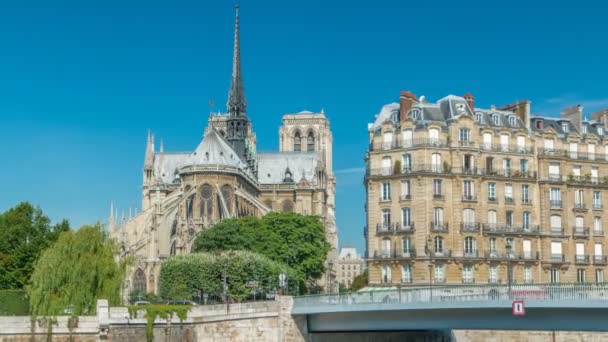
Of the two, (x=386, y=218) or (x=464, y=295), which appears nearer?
(x=464, y=295)

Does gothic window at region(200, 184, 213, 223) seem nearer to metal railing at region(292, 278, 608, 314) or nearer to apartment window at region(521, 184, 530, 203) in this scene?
apartment window at region(521, 184, 530, 203)

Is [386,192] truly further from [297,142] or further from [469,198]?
[297,142]

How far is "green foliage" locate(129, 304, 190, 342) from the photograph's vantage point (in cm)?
4978

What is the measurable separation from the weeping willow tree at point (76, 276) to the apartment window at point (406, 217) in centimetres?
2006

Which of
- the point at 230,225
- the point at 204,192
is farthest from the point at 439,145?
the point at 204,192

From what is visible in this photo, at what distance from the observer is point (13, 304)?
54906 millimetres

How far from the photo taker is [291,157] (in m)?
136

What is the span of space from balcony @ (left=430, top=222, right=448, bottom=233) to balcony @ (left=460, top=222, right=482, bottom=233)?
1.15 m

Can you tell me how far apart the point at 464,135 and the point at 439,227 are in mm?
7222

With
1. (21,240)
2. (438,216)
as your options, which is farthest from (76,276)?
(438,216)

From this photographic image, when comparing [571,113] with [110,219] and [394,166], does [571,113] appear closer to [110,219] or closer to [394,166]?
[394,166]

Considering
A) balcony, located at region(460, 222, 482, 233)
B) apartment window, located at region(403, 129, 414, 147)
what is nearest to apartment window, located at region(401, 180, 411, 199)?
apartment window, located at region(403, 129, 414, 147)

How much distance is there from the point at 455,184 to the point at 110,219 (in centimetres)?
5168

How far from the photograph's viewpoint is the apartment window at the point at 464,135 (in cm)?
6688
